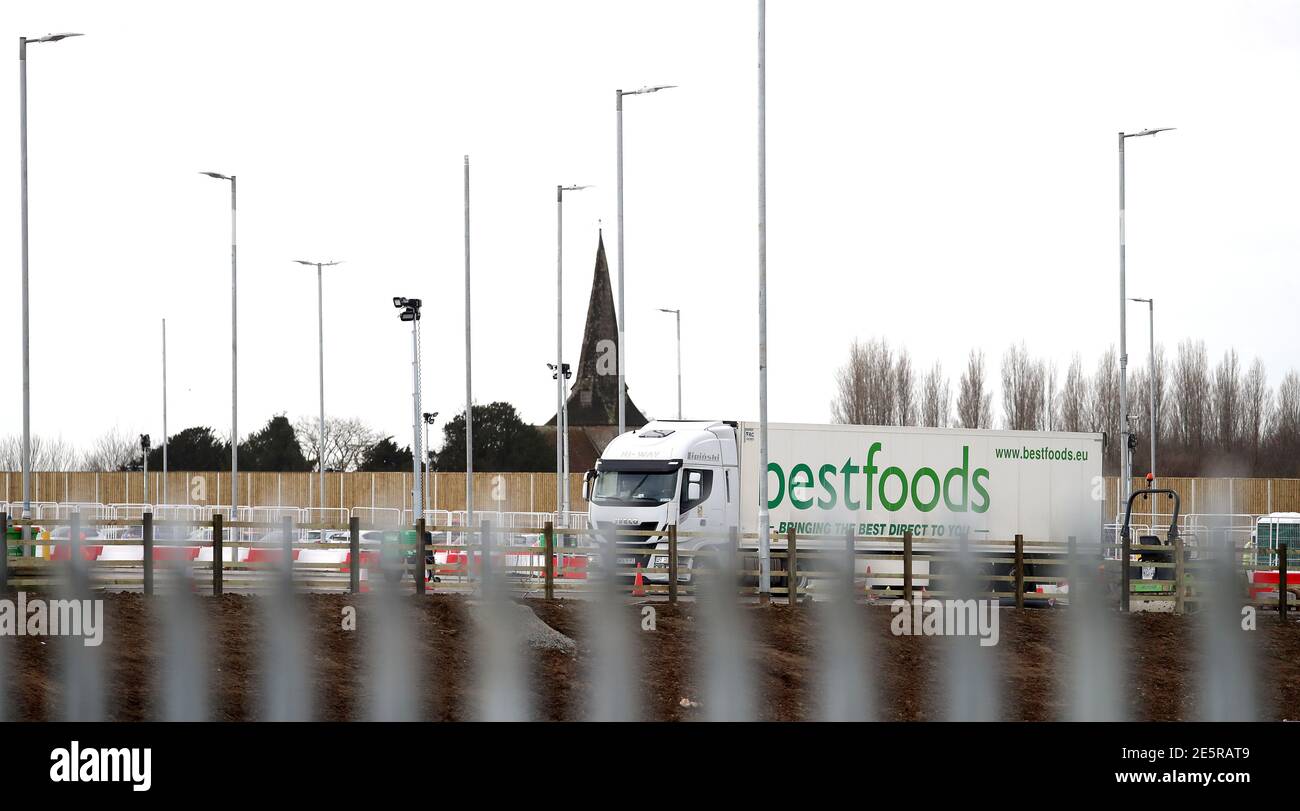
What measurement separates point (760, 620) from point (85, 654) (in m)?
9.97

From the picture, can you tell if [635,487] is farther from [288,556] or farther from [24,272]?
[24,272]

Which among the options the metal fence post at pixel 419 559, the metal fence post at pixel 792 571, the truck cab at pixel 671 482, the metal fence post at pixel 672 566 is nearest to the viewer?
the metal fence post at pixel 419 559

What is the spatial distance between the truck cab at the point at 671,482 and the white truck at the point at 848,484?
0.02m

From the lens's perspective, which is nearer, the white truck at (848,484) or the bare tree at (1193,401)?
the white truck at (848,484)

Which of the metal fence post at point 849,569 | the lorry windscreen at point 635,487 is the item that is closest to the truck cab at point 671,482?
the lorry windscreen at point 635,487

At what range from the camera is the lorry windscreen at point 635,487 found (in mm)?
31953

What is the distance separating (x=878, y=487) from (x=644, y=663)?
14.7 metres

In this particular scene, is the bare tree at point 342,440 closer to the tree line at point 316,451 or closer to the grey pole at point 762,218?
the tree line at point 316,451

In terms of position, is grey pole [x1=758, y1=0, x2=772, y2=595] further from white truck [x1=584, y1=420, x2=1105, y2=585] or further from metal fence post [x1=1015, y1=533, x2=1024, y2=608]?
metal fence post [x1=1015, y1=533, x2=1024, y2=608]

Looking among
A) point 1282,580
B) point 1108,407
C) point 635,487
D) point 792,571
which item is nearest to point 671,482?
point 635,487
